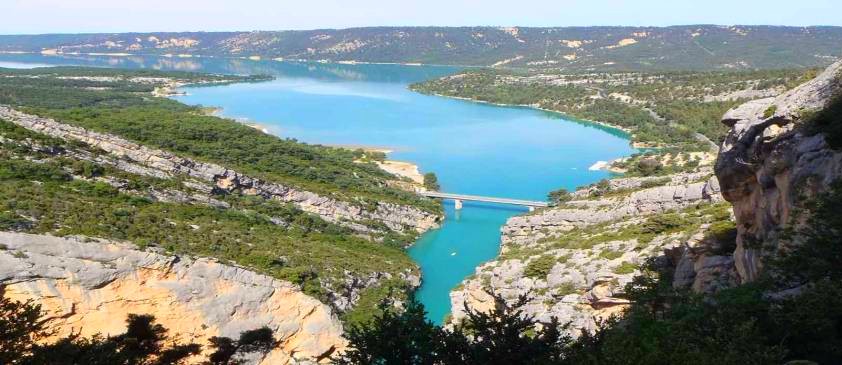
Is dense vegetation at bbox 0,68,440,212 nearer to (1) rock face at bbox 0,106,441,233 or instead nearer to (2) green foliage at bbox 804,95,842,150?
(1) rock face at bbox 0,106,441,233

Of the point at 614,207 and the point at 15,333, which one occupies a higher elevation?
the point at 15,333

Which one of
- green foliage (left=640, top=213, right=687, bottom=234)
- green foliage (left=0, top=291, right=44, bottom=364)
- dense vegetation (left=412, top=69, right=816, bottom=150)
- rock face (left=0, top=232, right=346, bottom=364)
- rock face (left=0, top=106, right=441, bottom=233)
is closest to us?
green foliage (left=0, top=291, right=44, bottom=364)

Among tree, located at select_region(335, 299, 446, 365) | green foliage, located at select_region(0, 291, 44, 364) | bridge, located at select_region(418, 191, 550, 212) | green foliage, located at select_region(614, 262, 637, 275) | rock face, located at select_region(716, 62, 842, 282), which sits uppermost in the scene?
rock face, located at select_region(716, 62, 842, 282)

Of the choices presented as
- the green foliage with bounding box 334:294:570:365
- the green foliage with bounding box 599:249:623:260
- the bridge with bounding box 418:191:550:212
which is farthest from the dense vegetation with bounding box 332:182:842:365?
the bridge with bounding box 418:191:550:212

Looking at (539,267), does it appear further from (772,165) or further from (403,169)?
(403,169)

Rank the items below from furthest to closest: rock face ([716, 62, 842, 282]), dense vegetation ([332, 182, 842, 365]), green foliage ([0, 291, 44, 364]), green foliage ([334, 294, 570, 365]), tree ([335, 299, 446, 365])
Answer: rock face ([716, 62, 842, 282]) → tree ([335, 299, 446, 365]) → green foliage ([334, 294, 570, 365]) → green foliage ([0, 291, 44, 364]) → dense vegetation ([332, 182, 842, 365])

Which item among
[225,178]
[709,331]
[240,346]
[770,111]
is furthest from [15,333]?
[225,178]
